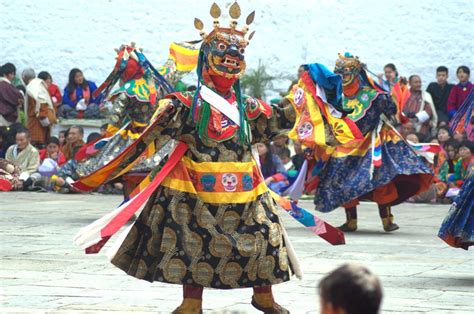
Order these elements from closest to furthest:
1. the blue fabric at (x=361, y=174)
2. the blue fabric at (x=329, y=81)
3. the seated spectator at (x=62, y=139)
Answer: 1. the blue fabric at (x=329, y=81)
2. the blue fabric at (x=361, y=174)
3. the seated spectator at (x=62, y=139)

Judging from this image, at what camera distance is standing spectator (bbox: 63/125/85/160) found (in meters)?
15.7

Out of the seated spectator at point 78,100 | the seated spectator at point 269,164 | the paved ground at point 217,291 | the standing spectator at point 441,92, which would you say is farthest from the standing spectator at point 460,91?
the seated spectator at point 78,100

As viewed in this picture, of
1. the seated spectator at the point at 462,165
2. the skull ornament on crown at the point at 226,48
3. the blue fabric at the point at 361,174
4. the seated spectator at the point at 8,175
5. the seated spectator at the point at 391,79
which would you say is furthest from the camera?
the seated spectator at the point at 462,165

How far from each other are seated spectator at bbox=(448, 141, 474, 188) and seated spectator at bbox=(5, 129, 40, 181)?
4.85m

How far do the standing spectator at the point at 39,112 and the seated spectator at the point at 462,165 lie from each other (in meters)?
5.48

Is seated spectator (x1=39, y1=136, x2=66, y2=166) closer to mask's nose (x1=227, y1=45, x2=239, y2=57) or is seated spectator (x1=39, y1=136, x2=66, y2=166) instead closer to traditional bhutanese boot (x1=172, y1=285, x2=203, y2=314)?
mask's nose (x1=227, y1=45, x2=239, y2=57)

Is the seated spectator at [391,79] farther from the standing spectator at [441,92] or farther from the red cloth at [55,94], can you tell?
the red cloth at [55,94]

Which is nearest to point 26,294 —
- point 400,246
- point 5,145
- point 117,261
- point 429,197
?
point 117,261

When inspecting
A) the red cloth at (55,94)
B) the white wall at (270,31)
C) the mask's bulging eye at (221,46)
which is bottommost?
the red cloth at (55,94)

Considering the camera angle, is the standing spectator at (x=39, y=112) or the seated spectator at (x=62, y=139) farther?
the standing spectator at (x=39, y=112)

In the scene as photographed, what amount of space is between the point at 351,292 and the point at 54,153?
12674 mm

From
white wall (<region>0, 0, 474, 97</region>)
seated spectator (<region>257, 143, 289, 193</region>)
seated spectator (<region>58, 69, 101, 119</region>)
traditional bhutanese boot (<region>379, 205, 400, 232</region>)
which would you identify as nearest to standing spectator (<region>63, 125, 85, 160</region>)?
seated spectator (<region>58, 69, 101, 119</region>)

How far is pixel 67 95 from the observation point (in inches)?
696

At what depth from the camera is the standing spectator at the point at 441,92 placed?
1608 centimetres
